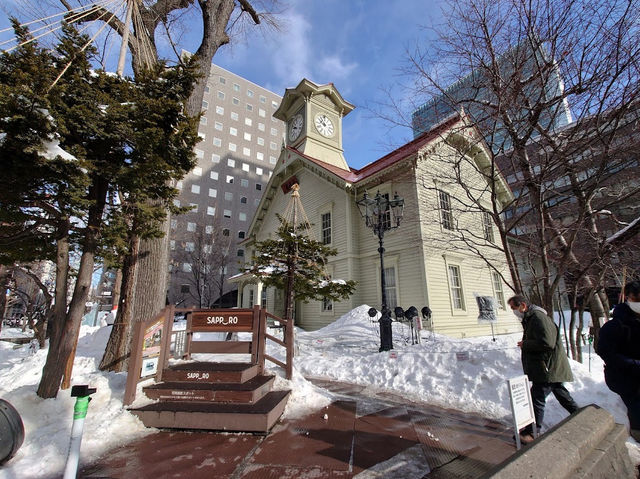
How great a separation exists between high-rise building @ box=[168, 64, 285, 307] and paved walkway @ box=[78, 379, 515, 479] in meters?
29.9

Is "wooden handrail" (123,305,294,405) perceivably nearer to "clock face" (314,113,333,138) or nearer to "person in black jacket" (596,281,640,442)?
"person in black jacket" (596,281,640,442)

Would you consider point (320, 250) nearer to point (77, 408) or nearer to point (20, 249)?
point (20, 249)

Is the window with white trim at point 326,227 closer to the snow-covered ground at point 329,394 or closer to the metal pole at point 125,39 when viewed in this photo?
the snow-covered ground at point 329,394

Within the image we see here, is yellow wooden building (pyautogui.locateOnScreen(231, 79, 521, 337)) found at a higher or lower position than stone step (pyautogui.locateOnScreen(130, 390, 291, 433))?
higher

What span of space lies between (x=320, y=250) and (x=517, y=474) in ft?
30.6

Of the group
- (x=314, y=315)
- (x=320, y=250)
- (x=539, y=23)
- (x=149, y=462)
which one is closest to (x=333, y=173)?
(x=320, y=250)

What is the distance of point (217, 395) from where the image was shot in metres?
4.38

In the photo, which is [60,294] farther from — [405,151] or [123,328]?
[405,151]

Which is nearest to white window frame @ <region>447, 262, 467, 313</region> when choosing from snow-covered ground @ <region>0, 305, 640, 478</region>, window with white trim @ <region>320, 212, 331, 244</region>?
snow-covered ground @ <region>0, 305, 640, 478</region>

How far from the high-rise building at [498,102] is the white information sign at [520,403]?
186 inches

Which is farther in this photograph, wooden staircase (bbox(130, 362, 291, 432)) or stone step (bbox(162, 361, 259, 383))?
stone step (bbox(162, 361, 259, 383))

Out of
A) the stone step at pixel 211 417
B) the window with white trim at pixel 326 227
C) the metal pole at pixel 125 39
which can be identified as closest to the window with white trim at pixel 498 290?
the window with white trim at pixel 326 227

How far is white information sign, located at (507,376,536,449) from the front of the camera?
3.01 metres

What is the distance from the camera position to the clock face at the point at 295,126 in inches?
829
